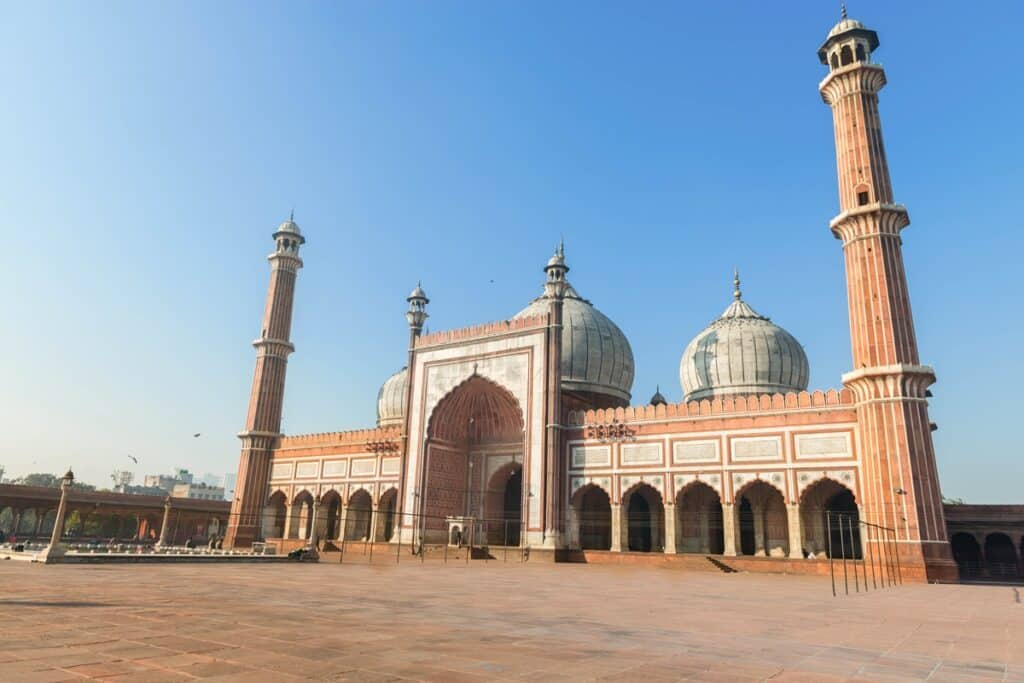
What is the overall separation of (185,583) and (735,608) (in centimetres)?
784

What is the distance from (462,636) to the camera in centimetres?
553

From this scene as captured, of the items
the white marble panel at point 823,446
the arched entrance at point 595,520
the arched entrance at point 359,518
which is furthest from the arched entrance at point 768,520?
the arched entrance at point 359,518

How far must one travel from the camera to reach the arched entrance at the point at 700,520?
81.1ft

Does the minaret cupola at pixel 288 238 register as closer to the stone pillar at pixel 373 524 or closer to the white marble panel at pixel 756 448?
the stone pillar at pixel 373 524

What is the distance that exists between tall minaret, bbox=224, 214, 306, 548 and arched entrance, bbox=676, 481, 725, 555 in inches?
887

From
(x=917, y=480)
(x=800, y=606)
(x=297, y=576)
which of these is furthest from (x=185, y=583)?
(x=917, y=480)

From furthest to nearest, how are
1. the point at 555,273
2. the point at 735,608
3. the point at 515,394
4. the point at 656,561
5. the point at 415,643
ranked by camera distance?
the point at 555,273 < the point at 515,394 < the point at 656,561 < the point at 735,608 < the point at 415,643

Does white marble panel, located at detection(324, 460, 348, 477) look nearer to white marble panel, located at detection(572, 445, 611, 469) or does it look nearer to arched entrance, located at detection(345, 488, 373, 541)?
arched entrance, located at detection(345, 488, 373, 541)

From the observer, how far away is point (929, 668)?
4.68m

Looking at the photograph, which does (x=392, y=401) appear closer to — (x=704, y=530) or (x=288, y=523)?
(x=288, y=523)

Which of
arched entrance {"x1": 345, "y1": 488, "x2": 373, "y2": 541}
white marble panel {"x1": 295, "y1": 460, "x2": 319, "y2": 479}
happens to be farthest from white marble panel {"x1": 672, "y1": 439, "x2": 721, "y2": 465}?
white marble panel {"x1": 295, "y1": 460, "x2": 319, "y2": 479}

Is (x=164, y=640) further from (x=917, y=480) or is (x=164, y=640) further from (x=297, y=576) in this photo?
(x=917, y=480)

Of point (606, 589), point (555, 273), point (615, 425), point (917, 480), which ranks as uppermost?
point (555, 273)

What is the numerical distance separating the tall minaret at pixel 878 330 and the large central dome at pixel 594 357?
1273 cm
